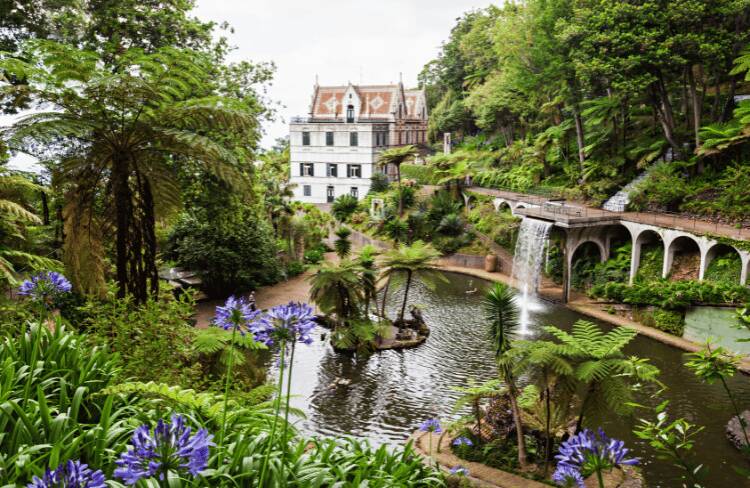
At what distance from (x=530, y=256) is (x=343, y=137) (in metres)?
21.1

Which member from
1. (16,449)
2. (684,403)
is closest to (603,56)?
(684,403)

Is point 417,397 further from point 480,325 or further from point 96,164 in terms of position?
point 96,164

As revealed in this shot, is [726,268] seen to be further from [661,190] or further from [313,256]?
[313,256]

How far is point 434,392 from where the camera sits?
11.7 m

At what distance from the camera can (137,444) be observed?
8.06 feet

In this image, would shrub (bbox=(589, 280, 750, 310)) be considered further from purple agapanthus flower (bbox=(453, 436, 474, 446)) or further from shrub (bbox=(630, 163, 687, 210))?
A: purple agapanthus flower (bbox=(453, 436, 474, 446))

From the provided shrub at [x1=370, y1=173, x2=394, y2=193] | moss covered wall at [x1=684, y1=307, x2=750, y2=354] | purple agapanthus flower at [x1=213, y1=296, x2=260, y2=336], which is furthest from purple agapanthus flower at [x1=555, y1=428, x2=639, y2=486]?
shrub at [x1=370, y1=173, x2=394, y2=193]

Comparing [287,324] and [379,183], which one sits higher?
[379,183]

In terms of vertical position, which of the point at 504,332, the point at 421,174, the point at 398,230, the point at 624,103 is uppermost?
the point at 624,103

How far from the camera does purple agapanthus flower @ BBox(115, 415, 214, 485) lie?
2.41 m

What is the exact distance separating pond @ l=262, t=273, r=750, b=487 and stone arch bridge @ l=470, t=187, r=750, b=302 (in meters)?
3.26

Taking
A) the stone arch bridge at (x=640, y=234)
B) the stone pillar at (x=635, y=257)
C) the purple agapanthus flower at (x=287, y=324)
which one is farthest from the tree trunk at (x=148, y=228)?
the stone pillar at (x=635, y=257)

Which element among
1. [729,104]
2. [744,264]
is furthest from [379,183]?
[744,264]

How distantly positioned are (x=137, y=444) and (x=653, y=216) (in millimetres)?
19758
